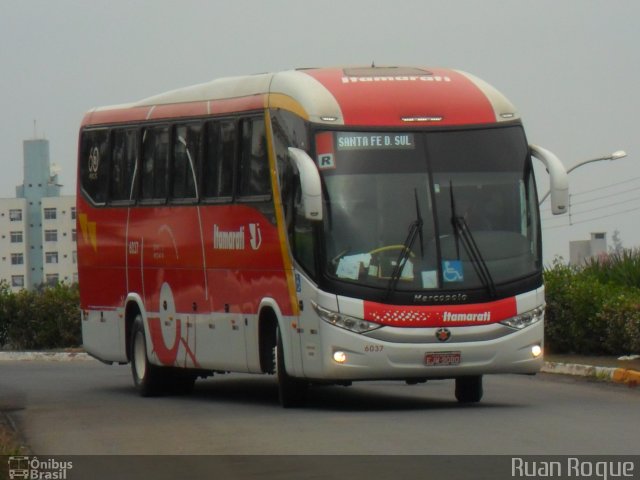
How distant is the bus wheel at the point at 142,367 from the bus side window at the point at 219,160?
2.98 m

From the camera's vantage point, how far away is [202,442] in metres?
14.4

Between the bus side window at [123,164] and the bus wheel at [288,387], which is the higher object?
the bus side window at [123,164]

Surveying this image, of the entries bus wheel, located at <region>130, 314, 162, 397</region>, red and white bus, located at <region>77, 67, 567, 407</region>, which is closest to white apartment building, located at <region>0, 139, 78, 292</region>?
bus wheel, located at <region>130, 314, 162, 397</region>

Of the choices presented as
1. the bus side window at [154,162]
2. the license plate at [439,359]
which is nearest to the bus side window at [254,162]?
the bus side window at [154,162]

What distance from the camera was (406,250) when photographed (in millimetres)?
17328

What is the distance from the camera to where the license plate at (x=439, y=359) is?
17234 millimetres

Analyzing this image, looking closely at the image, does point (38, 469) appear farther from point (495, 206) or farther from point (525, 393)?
point (525, 393)

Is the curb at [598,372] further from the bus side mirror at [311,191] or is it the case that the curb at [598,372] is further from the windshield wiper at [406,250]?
the bus side mirror at [311,191]

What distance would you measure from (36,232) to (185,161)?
10609 cm

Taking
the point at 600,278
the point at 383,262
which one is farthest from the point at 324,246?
the point at 600,278

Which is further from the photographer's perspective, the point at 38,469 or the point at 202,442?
the point at 202,442

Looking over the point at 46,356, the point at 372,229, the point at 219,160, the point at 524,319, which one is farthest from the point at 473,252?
the point at 46,356

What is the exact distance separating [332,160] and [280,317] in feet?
6.23

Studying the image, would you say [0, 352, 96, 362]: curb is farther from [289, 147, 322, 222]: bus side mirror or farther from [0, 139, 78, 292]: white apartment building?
[0, 139, 78, 292]: white apartment building
